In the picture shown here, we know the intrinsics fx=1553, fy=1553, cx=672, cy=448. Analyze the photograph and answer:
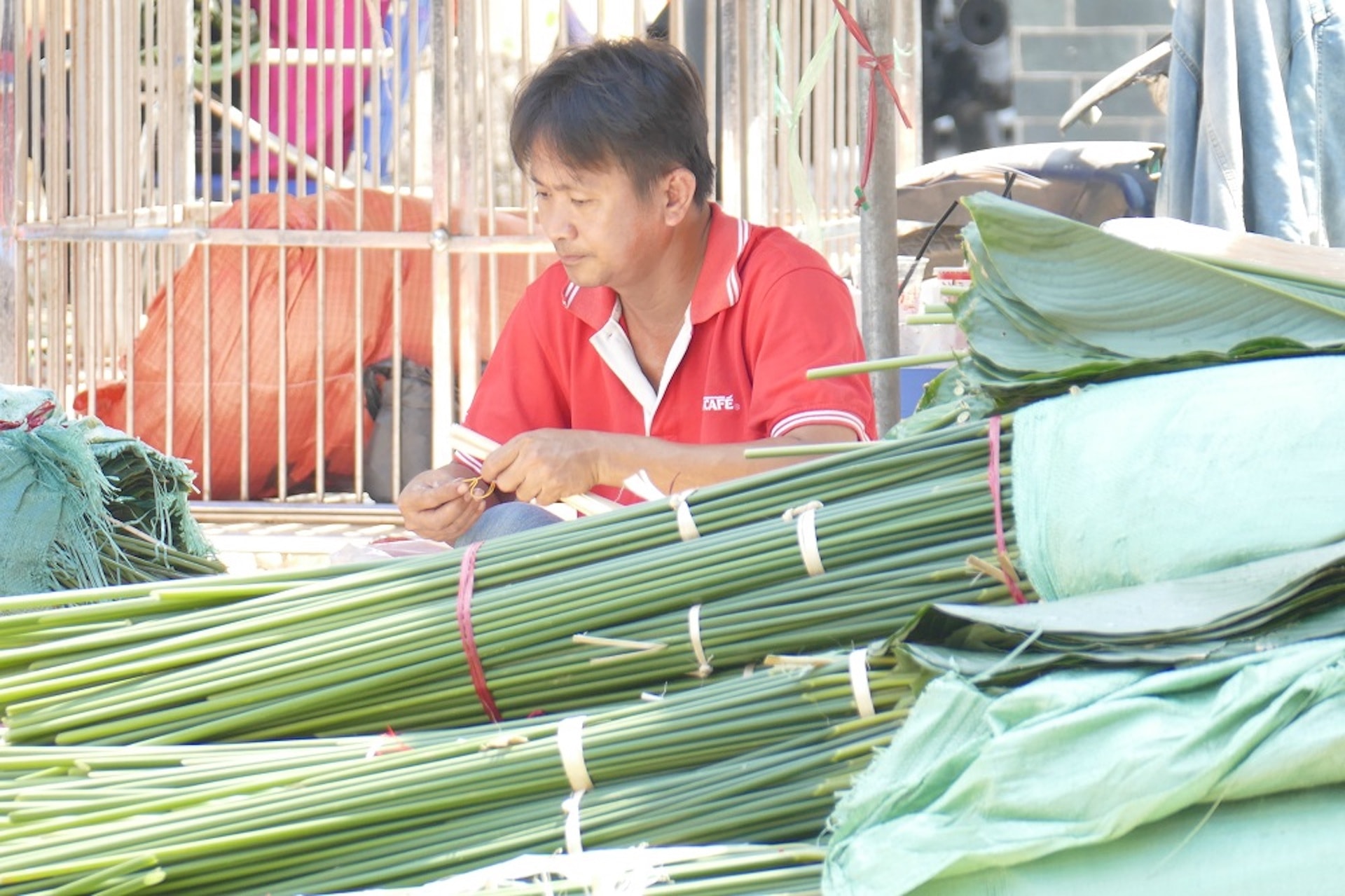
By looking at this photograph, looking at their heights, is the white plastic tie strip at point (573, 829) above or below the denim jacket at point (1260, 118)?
below

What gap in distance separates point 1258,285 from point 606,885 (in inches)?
30.2

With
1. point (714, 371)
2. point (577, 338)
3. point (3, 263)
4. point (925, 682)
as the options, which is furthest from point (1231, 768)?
point (3, 263)

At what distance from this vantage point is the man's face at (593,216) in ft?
8.05

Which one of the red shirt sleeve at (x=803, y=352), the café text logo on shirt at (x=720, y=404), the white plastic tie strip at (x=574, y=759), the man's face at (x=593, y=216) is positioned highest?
the man's face at (x=593, y=216)

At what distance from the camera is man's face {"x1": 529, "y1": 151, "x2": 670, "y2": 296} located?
2.46 metres

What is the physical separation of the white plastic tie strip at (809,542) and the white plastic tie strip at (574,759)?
261 mm

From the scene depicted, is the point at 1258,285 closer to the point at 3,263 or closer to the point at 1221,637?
the point at 1221,637

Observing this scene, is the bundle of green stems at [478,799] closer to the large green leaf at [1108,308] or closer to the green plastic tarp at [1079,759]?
the green plastic tarp at [1079,759]

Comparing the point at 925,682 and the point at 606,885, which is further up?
the point at 925,682

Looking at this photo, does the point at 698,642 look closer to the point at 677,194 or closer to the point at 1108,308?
the point at 1108,308

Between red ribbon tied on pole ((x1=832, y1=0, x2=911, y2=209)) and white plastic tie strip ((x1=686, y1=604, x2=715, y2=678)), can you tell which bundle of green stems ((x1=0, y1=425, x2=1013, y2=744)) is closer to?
white plastic tie strip ((x1=686, y1=604, x2=715, y2=678))

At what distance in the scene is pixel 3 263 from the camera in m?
4.51

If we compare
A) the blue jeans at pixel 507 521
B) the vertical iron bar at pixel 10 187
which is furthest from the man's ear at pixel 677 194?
the vertical iron bar at pixel 10 187

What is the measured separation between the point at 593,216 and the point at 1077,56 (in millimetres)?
5678
